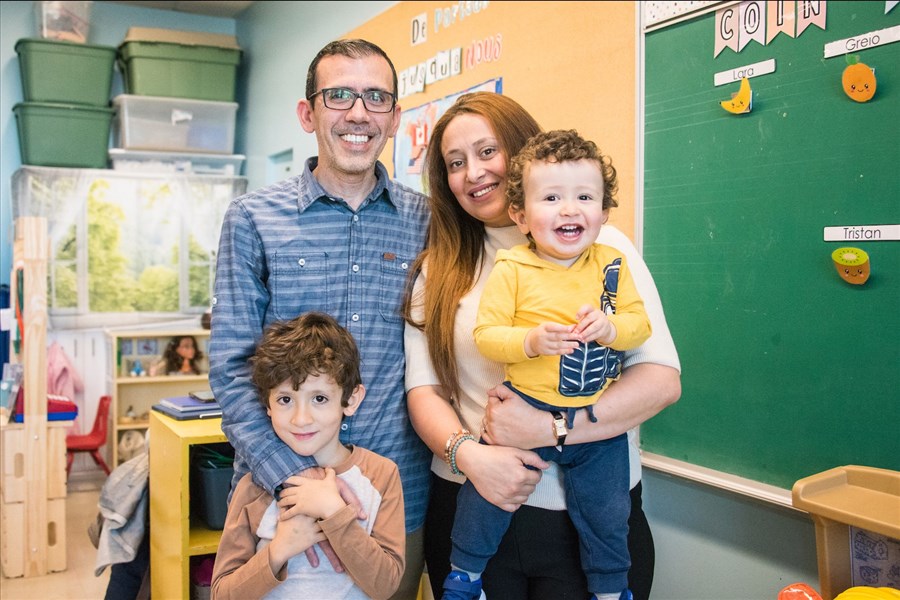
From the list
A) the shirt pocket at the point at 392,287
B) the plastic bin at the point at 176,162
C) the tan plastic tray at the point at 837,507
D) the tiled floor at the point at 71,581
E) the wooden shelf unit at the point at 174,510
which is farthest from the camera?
the plastic bin at the point at 176,162

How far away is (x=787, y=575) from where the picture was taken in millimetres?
1829

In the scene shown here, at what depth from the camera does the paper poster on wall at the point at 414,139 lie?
328cm

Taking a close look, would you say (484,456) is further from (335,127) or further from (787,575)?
(787,575)

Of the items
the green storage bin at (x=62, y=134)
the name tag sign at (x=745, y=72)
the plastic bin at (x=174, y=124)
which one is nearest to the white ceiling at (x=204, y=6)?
the plastic bin at (x=174, y=124)

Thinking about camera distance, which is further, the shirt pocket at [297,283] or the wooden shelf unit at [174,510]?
the wooden shelf unit at [174,510]

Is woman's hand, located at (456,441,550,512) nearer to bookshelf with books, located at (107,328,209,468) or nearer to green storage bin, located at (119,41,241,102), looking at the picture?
bookshelf with books, located at (107,328,209,468)

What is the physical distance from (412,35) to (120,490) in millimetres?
2110

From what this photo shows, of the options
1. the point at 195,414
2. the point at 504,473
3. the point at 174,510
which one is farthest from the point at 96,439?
the point at 504,473

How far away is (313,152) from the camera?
4.30 meters

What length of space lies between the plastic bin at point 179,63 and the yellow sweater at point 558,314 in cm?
417

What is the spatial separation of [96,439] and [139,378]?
1.35 ft

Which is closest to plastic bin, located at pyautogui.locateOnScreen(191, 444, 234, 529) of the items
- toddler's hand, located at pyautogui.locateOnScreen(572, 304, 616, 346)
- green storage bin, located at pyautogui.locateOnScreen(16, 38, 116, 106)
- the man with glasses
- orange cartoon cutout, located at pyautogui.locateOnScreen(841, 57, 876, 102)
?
the man with glasses

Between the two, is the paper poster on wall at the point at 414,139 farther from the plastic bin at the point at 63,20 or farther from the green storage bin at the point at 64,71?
the plastic bin at the point at 63,20

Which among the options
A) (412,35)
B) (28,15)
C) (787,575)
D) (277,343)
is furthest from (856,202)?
(28,15)
